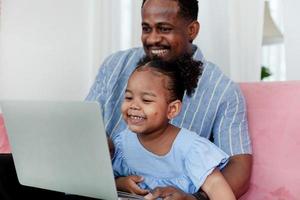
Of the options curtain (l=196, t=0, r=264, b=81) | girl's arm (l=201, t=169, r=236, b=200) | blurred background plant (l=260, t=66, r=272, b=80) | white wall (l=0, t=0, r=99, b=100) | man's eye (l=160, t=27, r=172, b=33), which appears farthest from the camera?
blurred background plant (l=260, t=66, r=272, b=80)

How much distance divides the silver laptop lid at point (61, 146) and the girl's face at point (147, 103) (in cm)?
16

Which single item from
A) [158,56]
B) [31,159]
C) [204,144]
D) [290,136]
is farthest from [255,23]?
[31,159]

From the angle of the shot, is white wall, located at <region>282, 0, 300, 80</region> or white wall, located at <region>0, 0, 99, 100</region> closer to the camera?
white wall, located at <region>282, 0, 300, 80</region>

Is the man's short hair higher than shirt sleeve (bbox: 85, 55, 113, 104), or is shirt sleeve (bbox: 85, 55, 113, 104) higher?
the man's short hair

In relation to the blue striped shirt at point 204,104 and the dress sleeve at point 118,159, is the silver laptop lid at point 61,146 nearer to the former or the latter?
the dress sleeve at point 118,159

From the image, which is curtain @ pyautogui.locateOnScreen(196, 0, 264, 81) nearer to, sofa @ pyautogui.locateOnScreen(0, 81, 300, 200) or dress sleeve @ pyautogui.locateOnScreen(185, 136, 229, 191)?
Answer: sofa @ pyautogui.locateOnScreen(0, 81, 300, 200)

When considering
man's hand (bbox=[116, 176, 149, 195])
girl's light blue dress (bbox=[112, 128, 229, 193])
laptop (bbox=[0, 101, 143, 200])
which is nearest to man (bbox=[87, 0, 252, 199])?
girl's light blue dress (bbox=[112, 128, 229, 193])

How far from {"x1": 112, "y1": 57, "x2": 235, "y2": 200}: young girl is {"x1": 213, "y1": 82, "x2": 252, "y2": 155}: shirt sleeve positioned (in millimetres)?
104

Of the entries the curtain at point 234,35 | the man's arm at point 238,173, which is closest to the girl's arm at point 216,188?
the man's arm at point 238,173

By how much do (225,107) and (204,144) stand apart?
24 centimetres

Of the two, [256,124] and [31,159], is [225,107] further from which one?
[31,159]

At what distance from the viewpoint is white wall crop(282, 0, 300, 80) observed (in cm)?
148

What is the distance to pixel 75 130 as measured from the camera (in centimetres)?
80

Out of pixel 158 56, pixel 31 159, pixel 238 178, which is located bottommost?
pixel 238 178
